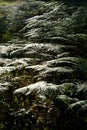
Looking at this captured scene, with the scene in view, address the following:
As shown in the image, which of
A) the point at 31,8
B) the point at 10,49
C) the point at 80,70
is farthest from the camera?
the point at 31,8

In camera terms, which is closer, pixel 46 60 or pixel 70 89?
pixel 70 89

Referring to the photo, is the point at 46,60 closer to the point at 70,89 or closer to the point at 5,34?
the point at 70,89

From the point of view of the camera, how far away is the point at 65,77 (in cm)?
629

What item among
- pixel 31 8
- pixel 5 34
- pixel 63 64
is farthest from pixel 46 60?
pixel 31 8

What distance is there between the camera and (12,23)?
10.4m

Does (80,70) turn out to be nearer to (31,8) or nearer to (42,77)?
(42,77)

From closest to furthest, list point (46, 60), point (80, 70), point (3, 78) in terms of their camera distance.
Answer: point (80, 70) → point (3, 78) → point (46, 60)


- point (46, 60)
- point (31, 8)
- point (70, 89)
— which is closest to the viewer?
point (70, 89)

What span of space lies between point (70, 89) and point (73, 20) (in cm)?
422

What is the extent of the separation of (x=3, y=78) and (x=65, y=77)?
1400 millimetres

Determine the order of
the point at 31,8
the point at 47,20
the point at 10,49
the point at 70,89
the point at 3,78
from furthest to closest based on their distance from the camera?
the point at 31,8 < the point at 47,20 < the point at 10,49 < the point at 3,78 < the point at 70,89

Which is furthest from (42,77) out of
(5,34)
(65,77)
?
(5,34)

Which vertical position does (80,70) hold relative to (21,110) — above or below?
above

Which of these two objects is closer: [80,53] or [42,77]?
[42,77]
